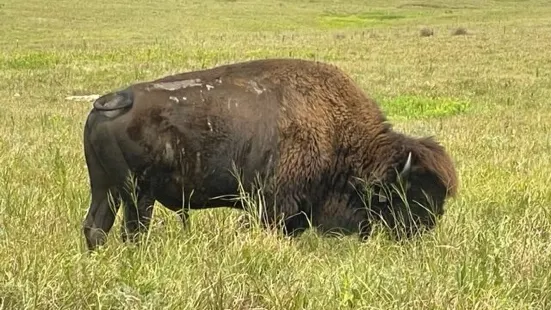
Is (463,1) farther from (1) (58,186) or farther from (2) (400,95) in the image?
(1) (58,186)

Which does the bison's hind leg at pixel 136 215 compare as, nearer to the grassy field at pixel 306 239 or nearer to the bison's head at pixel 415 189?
the grassy field at pixel 306 239

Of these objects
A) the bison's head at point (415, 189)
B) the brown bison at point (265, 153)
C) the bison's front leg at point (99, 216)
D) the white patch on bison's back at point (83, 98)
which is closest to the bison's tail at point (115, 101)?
the brown bison at point (265, 153)

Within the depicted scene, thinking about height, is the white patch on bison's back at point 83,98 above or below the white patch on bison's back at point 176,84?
below

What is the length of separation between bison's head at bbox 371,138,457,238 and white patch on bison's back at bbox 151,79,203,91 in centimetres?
162

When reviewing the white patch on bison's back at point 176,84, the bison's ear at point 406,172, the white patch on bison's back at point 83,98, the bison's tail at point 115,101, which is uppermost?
the white patch on bison's back at point 176,84

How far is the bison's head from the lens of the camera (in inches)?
224

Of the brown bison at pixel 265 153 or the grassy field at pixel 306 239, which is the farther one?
the brown bison at pixel 265 153

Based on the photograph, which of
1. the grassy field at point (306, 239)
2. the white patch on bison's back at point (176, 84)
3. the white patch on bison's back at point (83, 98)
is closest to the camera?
the grassy field at point (306, 239)

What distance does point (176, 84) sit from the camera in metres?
5.63

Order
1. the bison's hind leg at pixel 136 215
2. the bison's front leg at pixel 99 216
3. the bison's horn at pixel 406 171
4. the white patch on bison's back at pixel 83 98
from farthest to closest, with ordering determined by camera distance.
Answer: the white patch on bison's back at pixel 83 98 < the bison's horn at pixel 406 171 < the bison's hind leg at pixel 136 215 < the bison's front leg at pixel 99 216

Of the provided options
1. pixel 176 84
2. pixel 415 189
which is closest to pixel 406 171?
pixel 415 189

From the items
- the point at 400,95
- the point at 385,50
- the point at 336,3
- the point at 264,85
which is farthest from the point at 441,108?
the point at 336,3

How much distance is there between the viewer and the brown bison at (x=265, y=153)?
531 centimetres

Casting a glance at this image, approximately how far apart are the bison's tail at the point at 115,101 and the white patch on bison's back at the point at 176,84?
256mm
